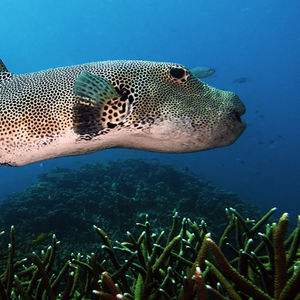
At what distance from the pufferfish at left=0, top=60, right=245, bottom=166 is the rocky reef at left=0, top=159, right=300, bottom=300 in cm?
84

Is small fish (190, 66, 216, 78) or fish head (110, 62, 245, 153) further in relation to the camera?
small fish (190, 66, 216, 78)

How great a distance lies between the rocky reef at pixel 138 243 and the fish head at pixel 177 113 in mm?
834

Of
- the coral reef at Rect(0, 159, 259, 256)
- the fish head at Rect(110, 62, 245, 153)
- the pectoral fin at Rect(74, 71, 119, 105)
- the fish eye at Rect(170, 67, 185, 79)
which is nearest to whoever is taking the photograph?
the pectoral fin at Rect(74, 71, 119, 105)

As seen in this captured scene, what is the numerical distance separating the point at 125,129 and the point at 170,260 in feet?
4.61

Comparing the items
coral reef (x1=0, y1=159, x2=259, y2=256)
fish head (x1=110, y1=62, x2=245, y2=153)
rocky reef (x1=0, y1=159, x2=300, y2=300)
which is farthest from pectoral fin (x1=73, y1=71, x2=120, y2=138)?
coral reef (x1=0, y1=159, x2=259, y2=256)

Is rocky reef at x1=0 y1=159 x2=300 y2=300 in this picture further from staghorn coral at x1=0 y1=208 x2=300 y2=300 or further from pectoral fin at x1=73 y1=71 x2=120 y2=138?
pectoral fin at x1=73 y1=71 x2=120 y2=138

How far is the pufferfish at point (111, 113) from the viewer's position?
1.86 meters

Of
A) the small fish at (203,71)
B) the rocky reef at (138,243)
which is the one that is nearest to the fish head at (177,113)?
the rocky reef at (138,243)

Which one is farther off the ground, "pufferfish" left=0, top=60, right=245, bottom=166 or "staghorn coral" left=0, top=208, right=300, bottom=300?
"pufferfish" left=0, top=60, right=245, bottom=166

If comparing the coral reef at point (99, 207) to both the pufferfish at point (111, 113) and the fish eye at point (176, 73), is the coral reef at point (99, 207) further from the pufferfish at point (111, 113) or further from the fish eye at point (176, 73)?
the fish eye at point (176, 73)

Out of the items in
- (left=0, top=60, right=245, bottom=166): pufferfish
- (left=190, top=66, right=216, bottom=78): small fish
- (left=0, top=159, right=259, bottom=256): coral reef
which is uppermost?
(left=190, top=66, right=216, bottom=78): small fish

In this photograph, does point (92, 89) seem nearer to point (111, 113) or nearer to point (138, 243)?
point (111, 113)

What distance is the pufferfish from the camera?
73.4 inches

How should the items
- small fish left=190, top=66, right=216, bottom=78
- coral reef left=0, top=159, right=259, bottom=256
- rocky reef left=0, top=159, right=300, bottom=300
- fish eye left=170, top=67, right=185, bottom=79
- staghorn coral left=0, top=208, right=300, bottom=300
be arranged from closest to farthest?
staghorn coral left=0, top=208, right=300, bottom=300 < rocky reef left=0, top=159, right=300, bottom=300 < fish eye left=170, top=67, right=185, bottom=79 < coral reef left=0, top=159, right=259, bottom=256 < small fish left=190, top=66, right=216, bottom=78
